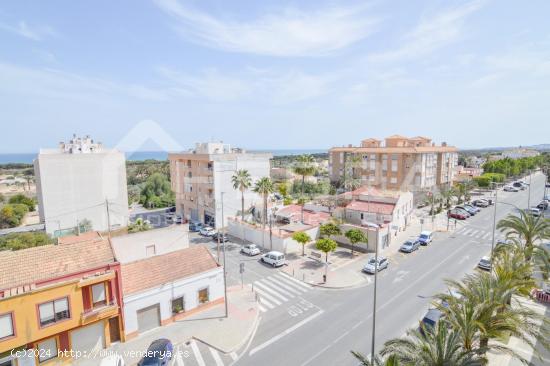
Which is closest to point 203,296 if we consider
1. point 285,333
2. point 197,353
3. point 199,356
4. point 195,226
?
point 197,353

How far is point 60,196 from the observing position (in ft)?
158

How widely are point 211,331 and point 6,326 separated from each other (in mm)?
11389

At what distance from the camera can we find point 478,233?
42812 mm

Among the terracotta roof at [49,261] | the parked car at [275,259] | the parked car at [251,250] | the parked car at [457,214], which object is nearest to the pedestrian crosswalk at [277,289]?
the parked car at [275,259]

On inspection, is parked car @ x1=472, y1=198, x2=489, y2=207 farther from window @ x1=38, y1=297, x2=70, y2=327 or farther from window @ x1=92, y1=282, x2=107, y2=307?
window @ x1=38, y1=297, x2=70, y2=327

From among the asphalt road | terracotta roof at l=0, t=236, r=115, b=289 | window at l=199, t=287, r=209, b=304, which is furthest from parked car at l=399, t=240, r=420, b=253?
Result: terracotta roof at l=0, t=236, r=115, b=289

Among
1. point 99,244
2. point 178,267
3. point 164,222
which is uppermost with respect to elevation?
point 99,244

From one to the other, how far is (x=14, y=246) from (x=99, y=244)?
20.5 m

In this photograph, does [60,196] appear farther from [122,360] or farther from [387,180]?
[387,180]

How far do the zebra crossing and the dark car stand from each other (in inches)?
1648

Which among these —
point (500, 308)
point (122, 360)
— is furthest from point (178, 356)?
point (500, 308)

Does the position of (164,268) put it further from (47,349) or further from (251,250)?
(251,250)

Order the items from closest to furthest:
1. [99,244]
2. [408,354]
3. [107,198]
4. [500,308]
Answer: [408,354] < [500,308] < [99,244] < [107,198]

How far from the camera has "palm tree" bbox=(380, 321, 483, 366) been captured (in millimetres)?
11484
